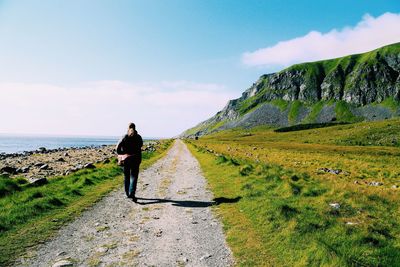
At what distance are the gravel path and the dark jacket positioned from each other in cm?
224

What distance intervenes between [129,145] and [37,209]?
4760 mm

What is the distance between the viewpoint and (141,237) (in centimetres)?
891

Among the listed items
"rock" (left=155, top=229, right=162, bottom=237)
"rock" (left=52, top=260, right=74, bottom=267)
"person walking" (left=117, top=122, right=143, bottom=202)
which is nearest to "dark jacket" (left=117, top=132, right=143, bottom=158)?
"person walking" (left=117, top=122, right=143, bottom=202)

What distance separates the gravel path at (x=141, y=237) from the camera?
7.25 metres

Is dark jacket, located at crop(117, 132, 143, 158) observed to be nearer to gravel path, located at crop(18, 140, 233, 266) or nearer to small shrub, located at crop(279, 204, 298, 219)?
gravel path, located at crop(18, 140, 233, 266)

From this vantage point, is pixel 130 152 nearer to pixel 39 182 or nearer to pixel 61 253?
pixel 39 182

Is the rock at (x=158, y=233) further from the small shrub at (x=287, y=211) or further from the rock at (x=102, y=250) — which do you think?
the small shrub at (x=287, y=211)

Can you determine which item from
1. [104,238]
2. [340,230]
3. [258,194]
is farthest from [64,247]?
[258,194]

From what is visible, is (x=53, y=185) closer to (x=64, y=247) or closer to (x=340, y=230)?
(x=64, y=247)

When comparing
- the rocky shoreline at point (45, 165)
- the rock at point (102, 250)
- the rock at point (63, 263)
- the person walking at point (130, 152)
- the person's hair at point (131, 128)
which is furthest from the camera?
the rocky shoreline at point (45, 165)

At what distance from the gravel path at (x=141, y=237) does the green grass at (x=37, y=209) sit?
496mm

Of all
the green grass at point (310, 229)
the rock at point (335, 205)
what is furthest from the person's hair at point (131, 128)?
the rock at point (335, 205)

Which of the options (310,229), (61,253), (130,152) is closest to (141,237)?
(61,253)

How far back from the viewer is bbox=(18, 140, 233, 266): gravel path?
23.8 ft
